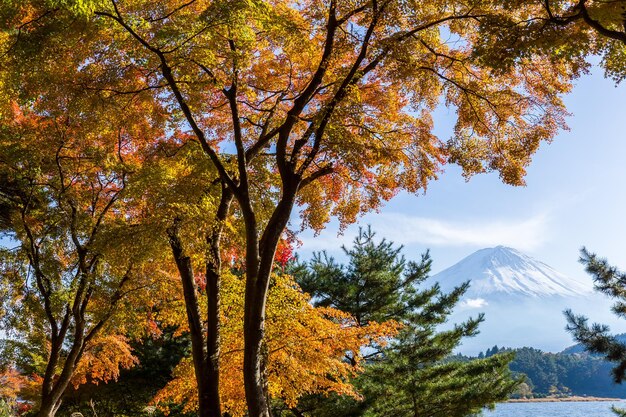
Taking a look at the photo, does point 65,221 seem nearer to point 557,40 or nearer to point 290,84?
point 290,84

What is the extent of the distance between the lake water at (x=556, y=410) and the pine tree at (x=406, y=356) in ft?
161

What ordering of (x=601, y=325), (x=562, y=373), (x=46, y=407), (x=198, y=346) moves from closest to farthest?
(x=198, y=346), (x=46, y=407), (x=601, y=325), (x=562, y=373)

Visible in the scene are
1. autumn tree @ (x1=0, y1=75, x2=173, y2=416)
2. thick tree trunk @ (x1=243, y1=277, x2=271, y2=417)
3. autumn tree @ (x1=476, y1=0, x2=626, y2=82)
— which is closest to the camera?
autumn tree @ (x1=476, y1=0, x2=626, y2=82)

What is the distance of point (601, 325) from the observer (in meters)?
11.1

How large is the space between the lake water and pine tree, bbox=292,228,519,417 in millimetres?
49051

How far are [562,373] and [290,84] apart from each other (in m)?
88.3

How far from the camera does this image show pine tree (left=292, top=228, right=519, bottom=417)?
12836 mm

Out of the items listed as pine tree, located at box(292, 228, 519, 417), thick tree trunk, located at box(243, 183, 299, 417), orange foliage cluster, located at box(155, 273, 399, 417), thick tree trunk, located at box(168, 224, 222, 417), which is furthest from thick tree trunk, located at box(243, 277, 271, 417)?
pine tree, located at box(292, 228, 519, 417)

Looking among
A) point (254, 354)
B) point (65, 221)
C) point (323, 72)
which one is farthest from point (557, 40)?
point (65, 221)

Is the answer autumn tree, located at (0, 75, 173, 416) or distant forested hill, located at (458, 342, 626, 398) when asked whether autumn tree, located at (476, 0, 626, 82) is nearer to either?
autumn tree, located at (0, 75, 173, 416)

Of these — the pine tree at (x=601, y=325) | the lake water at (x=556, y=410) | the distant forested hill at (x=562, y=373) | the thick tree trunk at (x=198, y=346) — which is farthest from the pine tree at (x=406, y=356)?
the distant forested hill at (x=562, y=373)

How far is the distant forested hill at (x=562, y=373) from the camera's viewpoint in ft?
253

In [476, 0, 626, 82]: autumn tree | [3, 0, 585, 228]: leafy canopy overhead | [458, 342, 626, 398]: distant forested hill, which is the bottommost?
[458, 342, 626, 398]: distant forested hill

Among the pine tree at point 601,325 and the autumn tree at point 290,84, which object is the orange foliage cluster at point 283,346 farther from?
the pine tree at point 601,325
